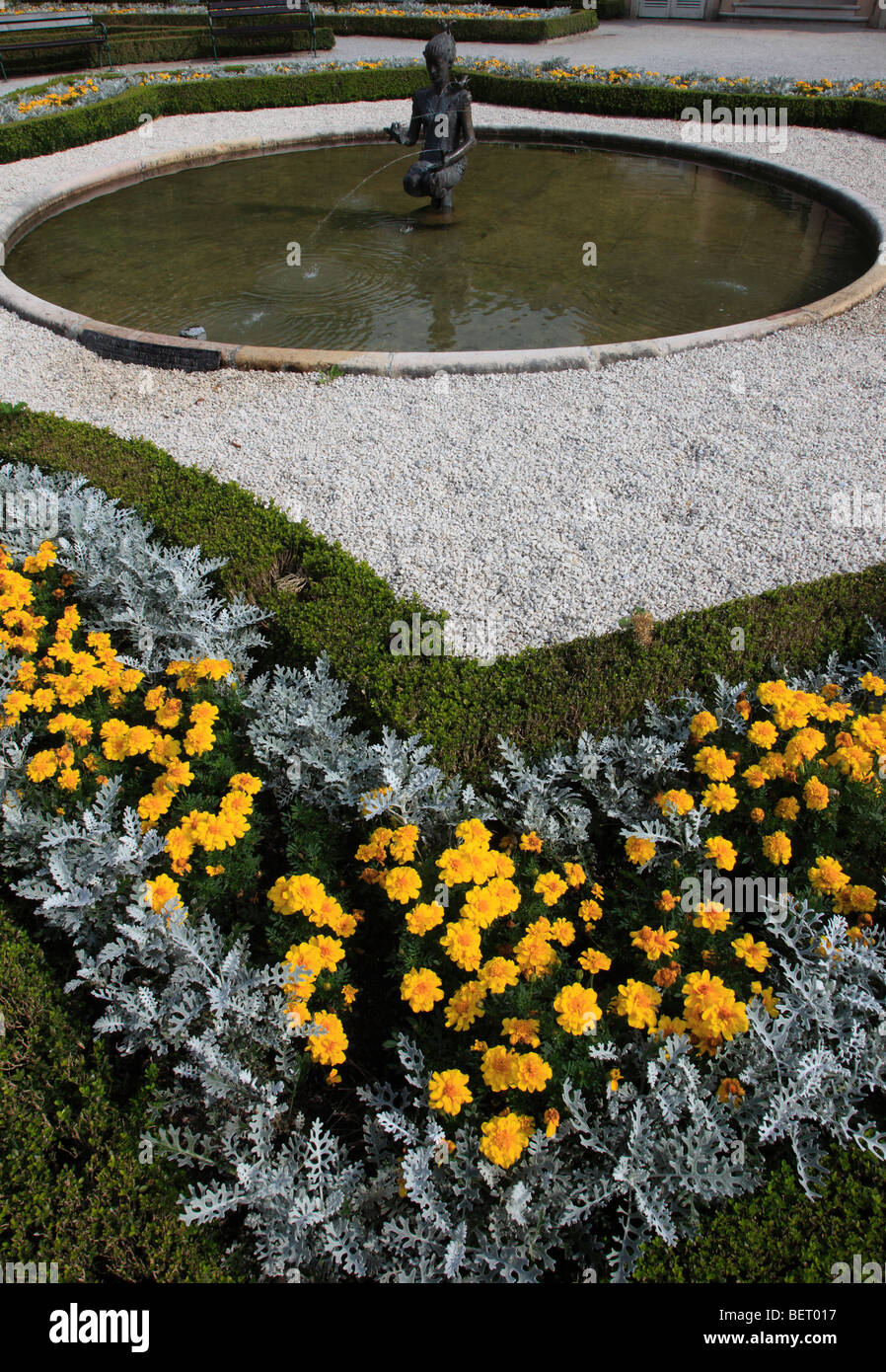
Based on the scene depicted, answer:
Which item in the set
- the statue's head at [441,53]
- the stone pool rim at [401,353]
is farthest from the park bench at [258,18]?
the statue's head at [441,53]

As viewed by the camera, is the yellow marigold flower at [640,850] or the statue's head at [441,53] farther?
the statue's head at [441,53]

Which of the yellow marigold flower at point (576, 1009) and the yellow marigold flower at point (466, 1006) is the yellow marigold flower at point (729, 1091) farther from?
the yellow marigold flower at point (466, 1006)

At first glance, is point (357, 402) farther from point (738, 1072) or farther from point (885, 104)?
point (885, 104)

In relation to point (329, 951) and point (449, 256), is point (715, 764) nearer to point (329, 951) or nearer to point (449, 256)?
point (329, 951)

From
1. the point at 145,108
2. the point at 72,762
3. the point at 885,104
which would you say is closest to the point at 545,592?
the point at 72,762

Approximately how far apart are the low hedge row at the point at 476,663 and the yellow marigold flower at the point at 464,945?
1.01 m

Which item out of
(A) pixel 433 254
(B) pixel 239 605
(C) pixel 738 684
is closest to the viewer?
(C) pixel 738 684

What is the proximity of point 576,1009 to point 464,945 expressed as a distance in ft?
1.36

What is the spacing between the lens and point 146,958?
311 cm

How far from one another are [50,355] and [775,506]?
253 inches

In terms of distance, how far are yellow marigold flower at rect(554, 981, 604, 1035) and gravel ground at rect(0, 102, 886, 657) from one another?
2140 millimetres

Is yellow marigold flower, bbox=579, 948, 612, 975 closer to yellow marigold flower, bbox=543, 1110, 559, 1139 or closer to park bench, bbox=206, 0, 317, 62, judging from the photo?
yellow marigold flower, bbox=543, 1110, 559, 1139

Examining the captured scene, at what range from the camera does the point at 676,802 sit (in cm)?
328

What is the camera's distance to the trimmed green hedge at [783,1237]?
233 centimetres
